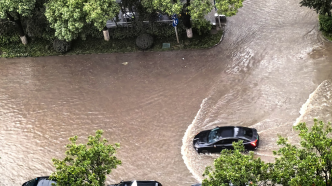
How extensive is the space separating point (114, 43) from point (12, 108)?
27.0ft

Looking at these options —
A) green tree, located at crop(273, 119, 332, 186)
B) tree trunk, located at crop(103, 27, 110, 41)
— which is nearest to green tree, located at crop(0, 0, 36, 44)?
tree trunk, located at crop(103, 27, 110, 41)

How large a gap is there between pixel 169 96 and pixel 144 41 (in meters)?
5.55

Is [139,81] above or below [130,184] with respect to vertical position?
above

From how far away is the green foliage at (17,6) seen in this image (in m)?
23.4

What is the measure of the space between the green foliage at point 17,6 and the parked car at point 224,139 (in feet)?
48.0

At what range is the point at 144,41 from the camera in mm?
25156

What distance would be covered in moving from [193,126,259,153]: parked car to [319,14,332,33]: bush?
33.2 feet

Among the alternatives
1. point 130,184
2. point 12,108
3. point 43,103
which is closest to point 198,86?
point 130,184

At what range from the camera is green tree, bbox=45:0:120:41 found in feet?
71.5

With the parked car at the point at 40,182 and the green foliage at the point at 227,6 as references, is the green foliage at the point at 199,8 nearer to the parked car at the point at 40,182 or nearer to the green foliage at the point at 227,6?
the green foliage at the point at 227,6

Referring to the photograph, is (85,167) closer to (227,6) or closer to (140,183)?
(140,183)

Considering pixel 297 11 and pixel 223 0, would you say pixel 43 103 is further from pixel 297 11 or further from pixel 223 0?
pixel 297 11

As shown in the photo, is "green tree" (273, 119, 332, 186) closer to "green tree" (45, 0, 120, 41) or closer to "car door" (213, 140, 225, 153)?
"car door" (213, 140, 225, 153)

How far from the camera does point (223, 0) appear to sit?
821 inches
